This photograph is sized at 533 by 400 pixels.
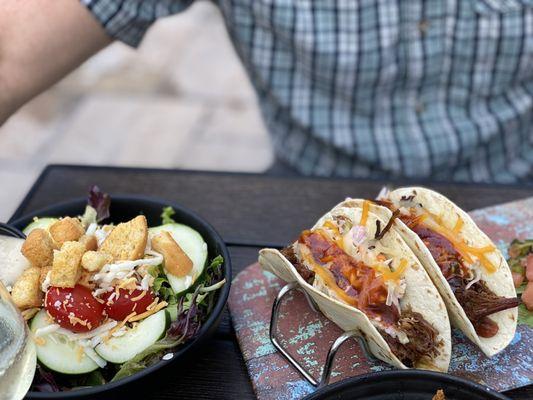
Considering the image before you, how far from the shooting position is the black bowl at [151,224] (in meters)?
1.06

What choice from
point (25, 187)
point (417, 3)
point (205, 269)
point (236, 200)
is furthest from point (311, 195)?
point (25, 187)

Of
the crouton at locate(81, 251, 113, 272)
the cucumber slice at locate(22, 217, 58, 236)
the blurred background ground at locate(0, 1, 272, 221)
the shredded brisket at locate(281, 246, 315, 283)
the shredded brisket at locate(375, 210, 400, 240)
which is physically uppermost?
the crouton at locate(81, 251, 113, 272)

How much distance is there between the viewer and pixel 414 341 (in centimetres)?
117

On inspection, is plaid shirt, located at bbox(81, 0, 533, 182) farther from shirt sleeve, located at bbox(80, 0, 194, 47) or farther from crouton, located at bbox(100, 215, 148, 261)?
crouton, located at bbox(100, 215, 148, 261)

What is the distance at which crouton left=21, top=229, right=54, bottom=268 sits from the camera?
3.96ft

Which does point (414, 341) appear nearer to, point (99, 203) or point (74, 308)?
point (74, 308)

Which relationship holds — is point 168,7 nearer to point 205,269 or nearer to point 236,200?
point 236,200

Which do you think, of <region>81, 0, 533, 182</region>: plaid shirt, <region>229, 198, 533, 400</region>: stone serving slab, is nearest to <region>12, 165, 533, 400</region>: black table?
<region>229, 198, 533, 400</region>: stone serving slab

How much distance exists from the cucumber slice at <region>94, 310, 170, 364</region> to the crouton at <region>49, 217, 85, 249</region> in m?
0.21

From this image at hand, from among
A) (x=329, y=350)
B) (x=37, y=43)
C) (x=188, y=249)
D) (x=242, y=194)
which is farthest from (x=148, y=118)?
(x=329, y=350)

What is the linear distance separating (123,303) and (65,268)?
0.37 feet

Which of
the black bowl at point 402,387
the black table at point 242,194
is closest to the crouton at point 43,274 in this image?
the black table at point 242,194

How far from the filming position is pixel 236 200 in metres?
1.65

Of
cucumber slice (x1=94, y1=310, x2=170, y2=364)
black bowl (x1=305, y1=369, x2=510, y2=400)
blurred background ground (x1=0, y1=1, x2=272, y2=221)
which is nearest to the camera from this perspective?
black bowl (x1=305, y1=369, x2=510, y2=400)
